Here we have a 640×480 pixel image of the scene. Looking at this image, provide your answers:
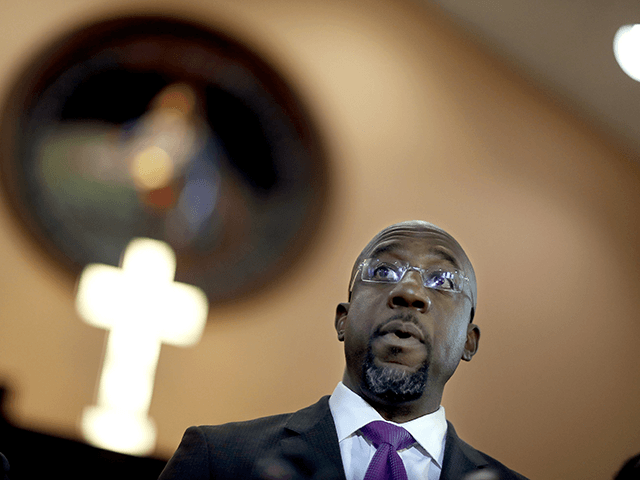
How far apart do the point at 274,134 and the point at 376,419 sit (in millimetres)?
1843

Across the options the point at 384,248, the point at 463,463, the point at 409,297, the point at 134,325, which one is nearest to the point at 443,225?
the point at 134,325

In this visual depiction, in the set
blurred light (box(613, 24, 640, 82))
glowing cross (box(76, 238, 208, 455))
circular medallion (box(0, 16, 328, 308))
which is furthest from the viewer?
circular medallion (box(0, 16, 328, 308))

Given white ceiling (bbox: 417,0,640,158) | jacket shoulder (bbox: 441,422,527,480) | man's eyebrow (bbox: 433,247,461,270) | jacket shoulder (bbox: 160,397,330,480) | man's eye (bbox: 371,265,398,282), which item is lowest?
jacket shoulder (bbox: 160,397,330,480)

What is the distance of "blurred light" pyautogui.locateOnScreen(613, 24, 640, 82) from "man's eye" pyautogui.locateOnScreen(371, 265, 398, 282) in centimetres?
165

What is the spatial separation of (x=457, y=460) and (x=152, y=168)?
6.26 feet

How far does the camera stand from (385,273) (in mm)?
1334

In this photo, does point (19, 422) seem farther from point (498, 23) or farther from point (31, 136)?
point (498, 23)

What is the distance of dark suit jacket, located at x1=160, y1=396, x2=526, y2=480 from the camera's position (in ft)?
3.54

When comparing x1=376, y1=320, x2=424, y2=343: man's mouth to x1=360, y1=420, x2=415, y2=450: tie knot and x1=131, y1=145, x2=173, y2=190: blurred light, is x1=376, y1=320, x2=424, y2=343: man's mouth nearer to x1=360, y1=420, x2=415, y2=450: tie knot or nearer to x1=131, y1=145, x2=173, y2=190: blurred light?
x1=360, y1=420, x2=415, y2=450: tie knot

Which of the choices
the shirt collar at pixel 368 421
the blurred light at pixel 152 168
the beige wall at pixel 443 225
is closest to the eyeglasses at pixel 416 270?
the shirt collar at pixel 368 421

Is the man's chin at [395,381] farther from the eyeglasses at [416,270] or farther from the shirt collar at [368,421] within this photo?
the eyeglasses at [416,270]

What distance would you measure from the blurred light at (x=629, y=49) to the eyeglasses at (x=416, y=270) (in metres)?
1.55

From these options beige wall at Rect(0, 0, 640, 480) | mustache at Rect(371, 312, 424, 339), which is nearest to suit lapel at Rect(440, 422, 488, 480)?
mustache at Rect(371, 312, 424, 339)

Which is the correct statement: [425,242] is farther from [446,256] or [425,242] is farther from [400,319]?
[400,319]
